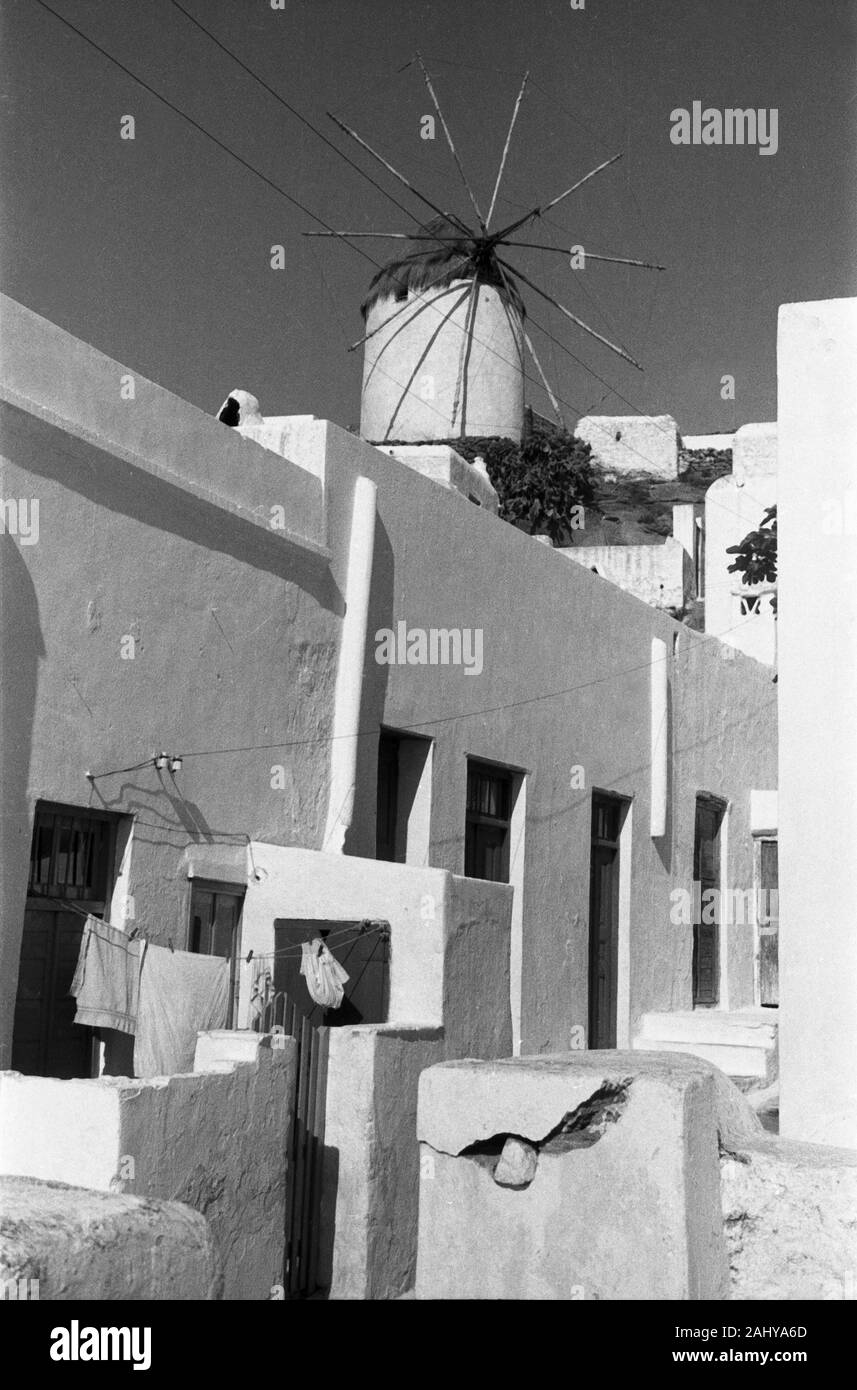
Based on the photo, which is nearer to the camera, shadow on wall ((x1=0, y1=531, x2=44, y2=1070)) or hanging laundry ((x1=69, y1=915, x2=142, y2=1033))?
shadow on wall ((x1=0, y1=531, x2=44, y2=1070))

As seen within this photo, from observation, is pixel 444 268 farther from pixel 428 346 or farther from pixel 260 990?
pixel 260 990

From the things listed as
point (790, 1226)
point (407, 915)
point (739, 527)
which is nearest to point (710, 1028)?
point (407, 915)

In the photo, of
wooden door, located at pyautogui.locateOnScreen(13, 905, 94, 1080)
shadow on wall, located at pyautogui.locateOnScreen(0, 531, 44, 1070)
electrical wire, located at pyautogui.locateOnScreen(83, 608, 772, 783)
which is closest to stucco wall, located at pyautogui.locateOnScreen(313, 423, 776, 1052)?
electrical wire, located at pyautogui.locateOnScreen(83, 608, 772, 783)

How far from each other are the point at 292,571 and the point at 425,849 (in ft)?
8.77

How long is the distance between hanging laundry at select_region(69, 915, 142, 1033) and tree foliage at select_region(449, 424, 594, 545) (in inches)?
724

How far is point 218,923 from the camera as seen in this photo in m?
9.45

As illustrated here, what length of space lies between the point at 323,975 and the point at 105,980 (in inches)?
60.0

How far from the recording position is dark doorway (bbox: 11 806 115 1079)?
8.10 meters

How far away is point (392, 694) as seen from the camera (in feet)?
38.0

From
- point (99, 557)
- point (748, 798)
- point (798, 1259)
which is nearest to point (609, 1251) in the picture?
point (798, 1259)

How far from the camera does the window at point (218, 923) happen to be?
30.3 feet
